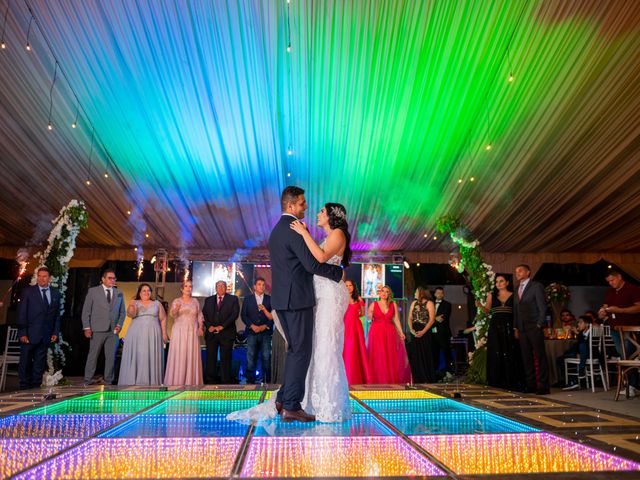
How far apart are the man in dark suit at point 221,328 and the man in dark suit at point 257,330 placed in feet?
0.83

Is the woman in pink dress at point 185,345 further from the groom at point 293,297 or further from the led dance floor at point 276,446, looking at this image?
the groom at point 293,297

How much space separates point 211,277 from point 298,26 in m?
10.00

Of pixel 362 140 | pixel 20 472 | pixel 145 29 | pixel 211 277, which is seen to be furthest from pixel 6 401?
pixel 211 277

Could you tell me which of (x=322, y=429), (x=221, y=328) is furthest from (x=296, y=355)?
(x=221, y=328)

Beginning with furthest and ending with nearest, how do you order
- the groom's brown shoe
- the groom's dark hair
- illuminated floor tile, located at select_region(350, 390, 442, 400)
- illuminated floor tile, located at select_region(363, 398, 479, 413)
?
illuminated floor tile, located at select_region(350, 390, 442, 400) → illuminated floor tile, located at select_region(363, 398, 479, 413) → the groom's dark hair → the groom's brown shoe

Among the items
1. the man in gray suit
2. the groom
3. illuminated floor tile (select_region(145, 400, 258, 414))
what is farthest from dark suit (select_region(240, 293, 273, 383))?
the groom

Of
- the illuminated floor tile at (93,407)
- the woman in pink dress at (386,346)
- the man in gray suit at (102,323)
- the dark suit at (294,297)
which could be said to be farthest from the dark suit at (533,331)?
the man in gray suit at (102,323)

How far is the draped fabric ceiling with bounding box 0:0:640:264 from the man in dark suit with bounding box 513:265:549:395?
96.3 inches

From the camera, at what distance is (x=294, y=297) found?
130 inches

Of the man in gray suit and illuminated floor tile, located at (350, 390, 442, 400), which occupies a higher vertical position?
the man in gray suit

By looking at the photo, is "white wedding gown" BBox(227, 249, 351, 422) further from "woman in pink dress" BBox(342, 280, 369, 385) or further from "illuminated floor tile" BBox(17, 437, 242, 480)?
"woman in pink dress" BBox(342, 280, 369, 385)

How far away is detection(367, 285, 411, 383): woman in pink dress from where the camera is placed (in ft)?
23.6

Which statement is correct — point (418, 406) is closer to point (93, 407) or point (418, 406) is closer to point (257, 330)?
point (93, 407)

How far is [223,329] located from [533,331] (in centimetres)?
430
